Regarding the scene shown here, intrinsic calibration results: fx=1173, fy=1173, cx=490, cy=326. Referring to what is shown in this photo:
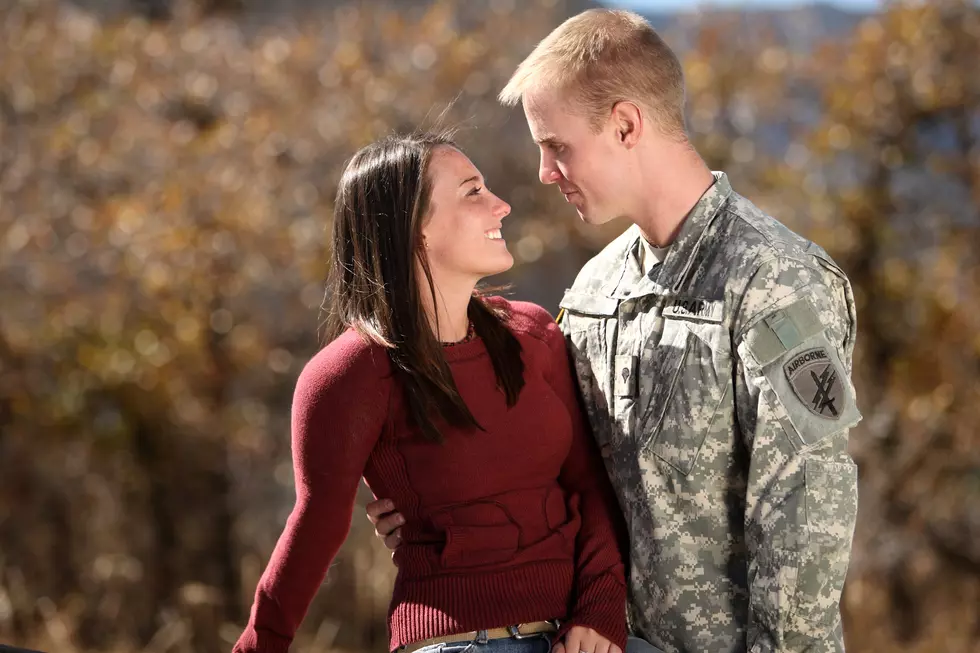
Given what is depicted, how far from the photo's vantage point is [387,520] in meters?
2.33

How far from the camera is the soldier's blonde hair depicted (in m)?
2.36

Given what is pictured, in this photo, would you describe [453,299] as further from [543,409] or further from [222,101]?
[222,101]

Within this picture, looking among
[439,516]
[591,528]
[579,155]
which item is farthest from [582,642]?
[579,155]

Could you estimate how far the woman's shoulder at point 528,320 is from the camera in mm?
2525

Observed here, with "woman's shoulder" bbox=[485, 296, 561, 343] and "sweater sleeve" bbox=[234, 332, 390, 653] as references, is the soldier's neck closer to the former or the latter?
"woman's shoulder" bbox=[485, 296, 561, 343]

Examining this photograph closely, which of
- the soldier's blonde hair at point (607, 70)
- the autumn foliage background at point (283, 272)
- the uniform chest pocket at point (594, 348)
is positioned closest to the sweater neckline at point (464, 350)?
the uniform chest pocket at point (594, 348)

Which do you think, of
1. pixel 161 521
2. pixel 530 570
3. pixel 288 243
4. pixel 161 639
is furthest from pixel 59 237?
pixel 530 570

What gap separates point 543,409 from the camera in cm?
238

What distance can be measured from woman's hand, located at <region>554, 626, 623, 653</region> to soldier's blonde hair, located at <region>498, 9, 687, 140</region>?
3.26 feet

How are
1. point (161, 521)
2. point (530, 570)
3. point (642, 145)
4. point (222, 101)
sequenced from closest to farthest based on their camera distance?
1. point (530, 570)
2. point (642, 145)
3. point (161, 521)
4. point (222, 101)

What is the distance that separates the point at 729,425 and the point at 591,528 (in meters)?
0.36

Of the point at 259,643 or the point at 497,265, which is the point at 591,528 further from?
the point at 259,643

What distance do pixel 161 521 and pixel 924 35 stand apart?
4982 mm

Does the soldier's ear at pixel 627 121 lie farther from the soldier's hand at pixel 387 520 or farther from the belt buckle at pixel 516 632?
the belt buckle at pixel 516 632
